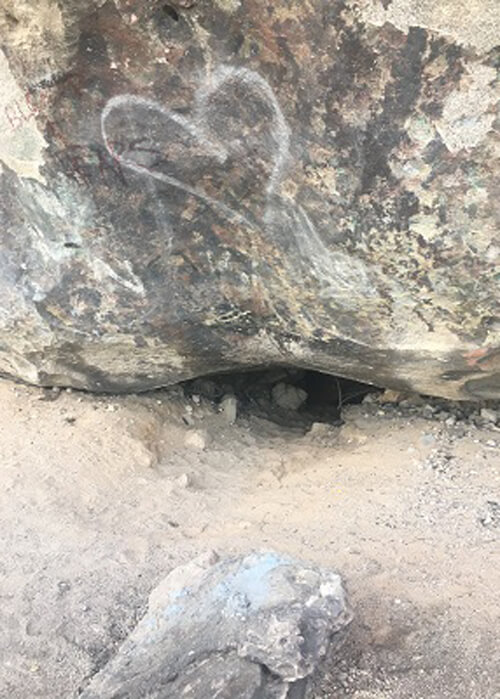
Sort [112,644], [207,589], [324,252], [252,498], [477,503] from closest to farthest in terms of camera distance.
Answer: [207,589], [112,644], [324,252], [477,503], [252,498]

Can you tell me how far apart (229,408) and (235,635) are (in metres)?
1.69

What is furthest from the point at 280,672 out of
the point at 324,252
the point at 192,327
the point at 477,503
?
the point at 192,327

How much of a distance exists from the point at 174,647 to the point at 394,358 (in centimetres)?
123

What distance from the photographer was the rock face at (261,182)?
2025 mm

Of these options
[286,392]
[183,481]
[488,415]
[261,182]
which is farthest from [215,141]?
[286,392]

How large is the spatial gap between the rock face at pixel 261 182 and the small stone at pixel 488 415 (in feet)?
0.91

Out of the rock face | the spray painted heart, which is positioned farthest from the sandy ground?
the spray painted heart

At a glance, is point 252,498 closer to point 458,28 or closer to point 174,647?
point 174,647

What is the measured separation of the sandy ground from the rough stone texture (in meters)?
0.21

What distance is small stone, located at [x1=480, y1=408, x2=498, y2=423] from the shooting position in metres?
2.99

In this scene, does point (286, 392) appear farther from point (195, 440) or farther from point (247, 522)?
point (247, 522)

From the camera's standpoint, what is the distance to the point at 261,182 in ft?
7.69

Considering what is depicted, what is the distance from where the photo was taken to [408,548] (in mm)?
2402

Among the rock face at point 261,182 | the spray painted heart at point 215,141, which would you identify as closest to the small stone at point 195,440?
the rock face at point 261,182
